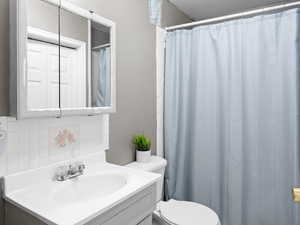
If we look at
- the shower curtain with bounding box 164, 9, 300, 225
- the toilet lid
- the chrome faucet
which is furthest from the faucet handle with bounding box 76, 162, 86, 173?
the shower curtain with bounding box 164, 9, 300, 225

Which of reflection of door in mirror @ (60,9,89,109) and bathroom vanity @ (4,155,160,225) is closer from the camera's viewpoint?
bathroom vanity @ (4,155,160,225)

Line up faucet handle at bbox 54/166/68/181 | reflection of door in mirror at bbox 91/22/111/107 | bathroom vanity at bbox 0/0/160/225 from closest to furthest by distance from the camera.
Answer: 1. bathroom vanity at bbox 0/0/160/225
2. faucet handle at bbox 54/166/68/181
3. reflection of door in mirror at bbox 91/22/111/107

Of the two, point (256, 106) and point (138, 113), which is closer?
point (256, 106)

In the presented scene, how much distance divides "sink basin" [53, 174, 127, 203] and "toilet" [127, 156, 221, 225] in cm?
38

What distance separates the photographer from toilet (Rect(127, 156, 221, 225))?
1.50 metres

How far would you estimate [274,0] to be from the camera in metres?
2.35

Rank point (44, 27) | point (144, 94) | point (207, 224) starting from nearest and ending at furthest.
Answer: point (44, 27)
point (207, 224)
point (144, 94)

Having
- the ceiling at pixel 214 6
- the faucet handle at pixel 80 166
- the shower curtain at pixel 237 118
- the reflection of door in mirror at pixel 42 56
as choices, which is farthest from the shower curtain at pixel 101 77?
the ceiling at pixel 214 6

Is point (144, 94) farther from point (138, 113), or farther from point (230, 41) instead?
point (230, 41)

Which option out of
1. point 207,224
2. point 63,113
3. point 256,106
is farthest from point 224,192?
point 63,113

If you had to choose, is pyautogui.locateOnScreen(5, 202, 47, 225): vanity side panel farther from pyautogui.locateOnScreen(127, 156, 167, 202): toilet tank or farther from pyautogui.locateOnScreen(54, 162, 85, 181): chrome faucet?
pyautogui.locateOnScreen(127, 156, 167, 202): toilet tank

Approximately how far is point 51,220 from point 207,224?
1046 mm

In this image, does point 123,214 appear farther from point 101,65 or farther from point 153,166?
point 101,65

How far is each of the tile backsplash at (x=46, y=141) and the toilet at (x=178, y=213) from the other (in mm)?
481
